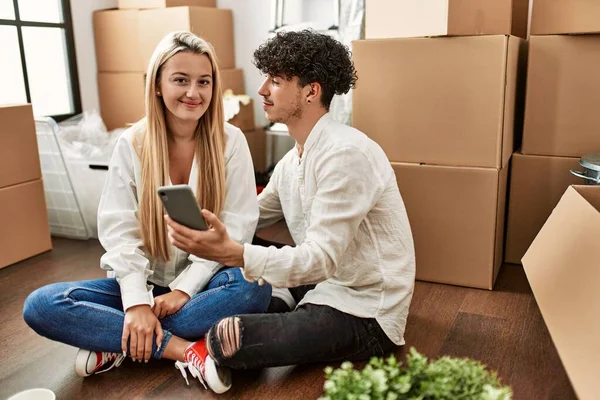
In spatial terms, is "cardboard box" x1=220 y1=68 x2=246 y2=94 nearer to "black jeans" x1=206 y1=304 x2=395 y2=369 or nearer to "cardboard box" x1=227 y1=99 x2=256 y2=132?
"cardboard box" x1=227 y1=99 x2=256 y2=132

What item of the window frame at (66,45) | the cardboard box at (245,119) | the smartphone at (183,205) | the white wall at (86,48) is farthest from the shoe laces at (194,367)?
the white wall at (86,48)

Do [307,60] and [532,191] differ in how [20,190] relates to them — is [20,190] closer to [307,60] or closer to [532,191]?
[307,60]

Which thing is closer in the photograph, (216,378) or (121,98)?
(216,378)

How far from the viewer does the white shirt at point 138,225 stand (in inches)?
61.7

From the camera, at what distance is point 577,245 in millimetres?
1242

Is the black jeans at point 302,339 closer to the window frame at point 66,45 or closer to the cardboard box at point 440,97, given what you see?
the cardboard box at point 440,97

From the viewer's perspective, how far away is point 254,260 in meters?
1.33

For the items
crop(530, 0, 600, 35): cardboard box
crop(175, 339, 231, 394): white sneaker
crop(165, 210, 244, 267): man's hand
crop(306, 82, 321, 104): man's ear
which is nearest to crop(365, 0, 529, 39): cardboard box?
crop(530, 0, 600, 35): cardboard box

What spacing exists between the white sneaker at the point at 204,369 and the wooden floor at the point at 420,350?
1.0 inches

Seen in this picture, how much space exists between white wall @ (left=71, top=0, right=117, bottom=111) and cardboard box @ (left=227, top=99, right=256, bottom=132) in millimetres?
808

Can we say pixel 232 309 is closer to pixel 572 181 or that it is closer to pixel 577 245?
pixel 577 245

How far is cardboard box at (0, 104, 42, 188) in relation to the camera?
238cm

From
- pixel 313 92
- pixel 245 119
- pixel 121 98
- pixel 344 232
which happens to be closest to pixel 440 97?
pixel 313 92

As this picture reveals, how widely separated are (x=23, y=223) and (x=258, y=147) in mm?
1307
